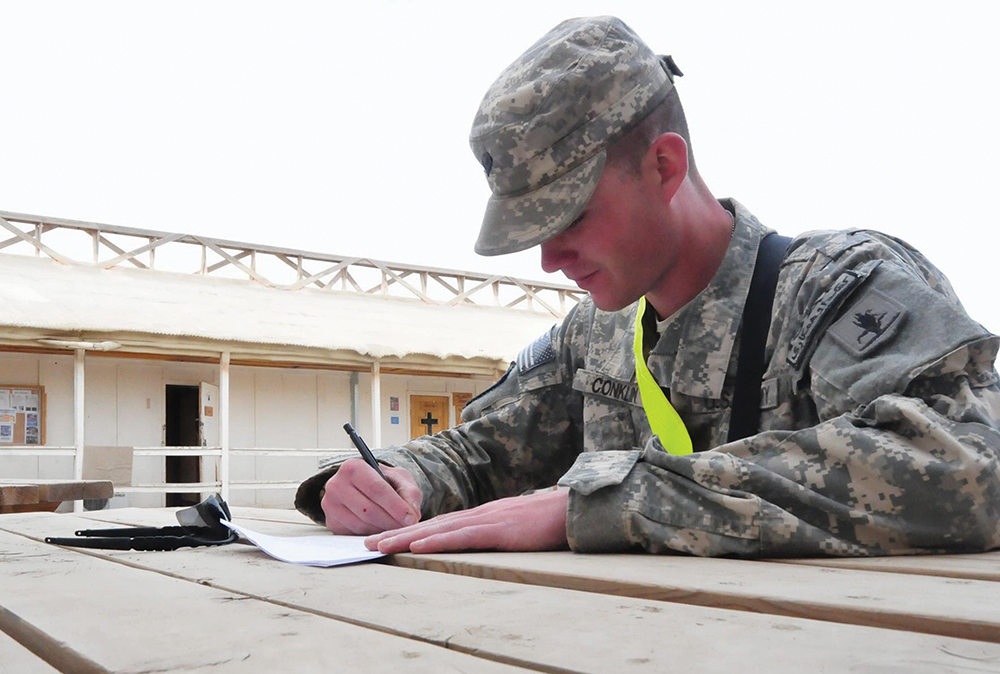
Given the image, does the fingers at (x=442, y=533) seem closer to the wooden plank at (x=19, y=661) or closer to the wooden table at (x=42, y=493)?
the wooden plank at (x=19, y=661)

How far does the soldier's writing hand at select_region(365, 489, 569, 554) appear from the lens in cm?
122

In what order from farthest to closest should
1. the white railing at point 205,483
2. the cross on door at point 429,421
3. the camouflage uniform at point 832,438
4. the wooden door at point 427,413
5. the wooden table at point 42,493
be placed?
the cross on door at point 429,421
the wooden door at point 427,413
the white railing at point 205,483
the wooden table at point 42,493
the camouflage uniform at point 832,438

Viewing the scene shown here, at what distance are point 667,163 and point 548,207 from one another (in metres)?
0.24

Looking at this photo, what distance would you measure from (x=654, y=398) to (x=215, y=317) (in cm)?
1032

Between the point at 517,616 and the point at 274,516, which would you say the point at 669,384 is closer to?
the point at 517,616

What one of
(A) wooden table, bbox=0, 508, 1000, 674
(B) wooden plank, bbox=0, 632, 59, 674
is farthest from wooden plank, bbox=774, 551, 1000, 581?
(B) wooden plank, bbox=0, 632, 59, 674

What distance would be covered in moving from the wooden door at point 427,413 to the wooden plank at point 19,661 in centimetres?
1265

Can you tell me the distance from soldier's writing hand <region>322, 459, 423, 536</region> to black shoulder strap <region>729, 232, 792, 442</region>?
592 mm

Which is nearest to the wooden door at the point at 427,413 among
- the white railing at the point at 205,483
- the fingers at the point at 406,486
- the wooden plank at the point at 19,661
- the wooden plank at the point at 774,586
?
the white railing at the point at 205,483

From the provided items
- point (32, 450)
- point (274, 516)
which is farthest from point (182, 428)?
point (274, 516)

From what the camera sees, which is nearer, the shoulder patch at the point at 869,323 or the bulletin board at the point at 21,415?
the shoulder patch at the point at 869,323

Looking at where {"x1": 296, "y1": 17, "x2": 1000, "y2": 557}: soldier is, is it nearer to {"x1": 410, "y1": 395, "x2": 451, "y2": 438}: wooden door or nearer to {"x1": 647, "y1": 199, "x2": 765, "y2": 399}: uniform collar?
{"x1": 647, "y1": 199, "x2": 765, "y2": 399}: uniform collar

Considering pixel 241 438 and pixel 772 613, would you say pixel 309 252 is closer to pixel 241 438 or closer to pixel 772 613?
pixel 241 438

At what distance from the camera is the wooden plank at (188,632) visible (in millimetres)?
591
